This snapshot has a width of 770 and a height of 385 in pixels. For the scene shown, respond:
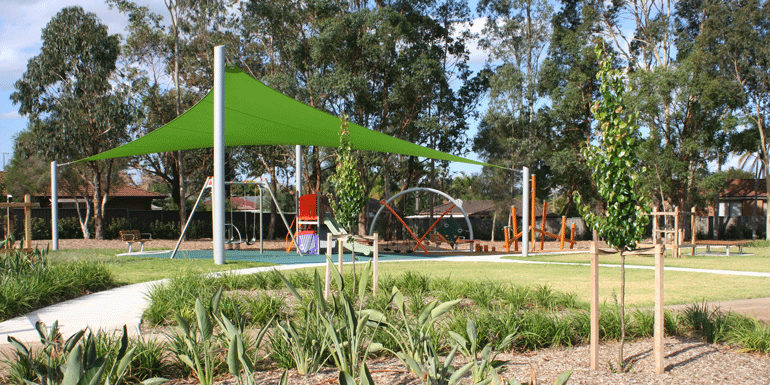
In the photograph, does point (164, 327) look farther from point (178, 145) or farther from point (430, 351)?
point (178, 145)

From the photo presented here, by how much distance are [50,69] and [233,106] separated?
15059mm

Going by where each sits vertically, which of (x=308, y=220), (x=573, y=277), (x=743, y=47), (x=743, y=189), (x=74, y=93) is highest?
(x=743, y=47)

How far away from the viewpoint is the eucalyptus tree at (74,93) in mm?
20984

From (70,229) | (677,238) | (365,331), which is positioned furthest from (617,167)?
(70,229)

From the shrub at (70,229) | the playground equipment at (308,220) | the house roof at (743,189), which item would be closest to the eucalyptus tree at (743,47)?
the house roof at (743,189)

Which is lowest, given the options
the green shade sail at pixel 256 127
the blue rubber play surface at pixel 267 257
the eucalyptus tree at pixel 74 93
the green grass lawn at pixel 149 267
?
the blue rubber play surface at pixel 267 257

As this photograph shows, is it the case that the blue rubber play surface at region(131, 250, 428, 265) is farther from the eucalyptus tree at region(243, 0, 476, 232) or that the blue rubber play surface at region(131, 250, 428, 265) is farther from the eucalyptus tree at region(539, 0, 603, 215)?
the eucalyptus tree at region(539, 0, 603, 215)

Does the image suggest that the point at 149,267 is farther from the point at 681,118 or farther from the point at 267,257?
the point at 681,118

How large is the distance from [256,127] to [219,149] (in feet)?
8.69

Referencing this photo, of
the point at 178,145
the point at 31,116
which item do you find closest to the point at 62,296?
the point at 178,145

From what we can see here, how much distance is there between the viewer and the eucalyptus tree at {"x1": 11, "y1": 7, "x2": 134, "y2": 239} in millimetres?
20984

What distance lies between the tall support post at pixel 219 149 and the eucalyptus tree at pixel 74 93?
566 inches

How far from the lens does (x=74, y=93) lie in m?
21.5

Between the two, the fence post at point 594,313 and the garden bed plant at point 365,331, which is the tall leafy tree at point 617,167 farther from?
the garden bed plant at point 365,331
